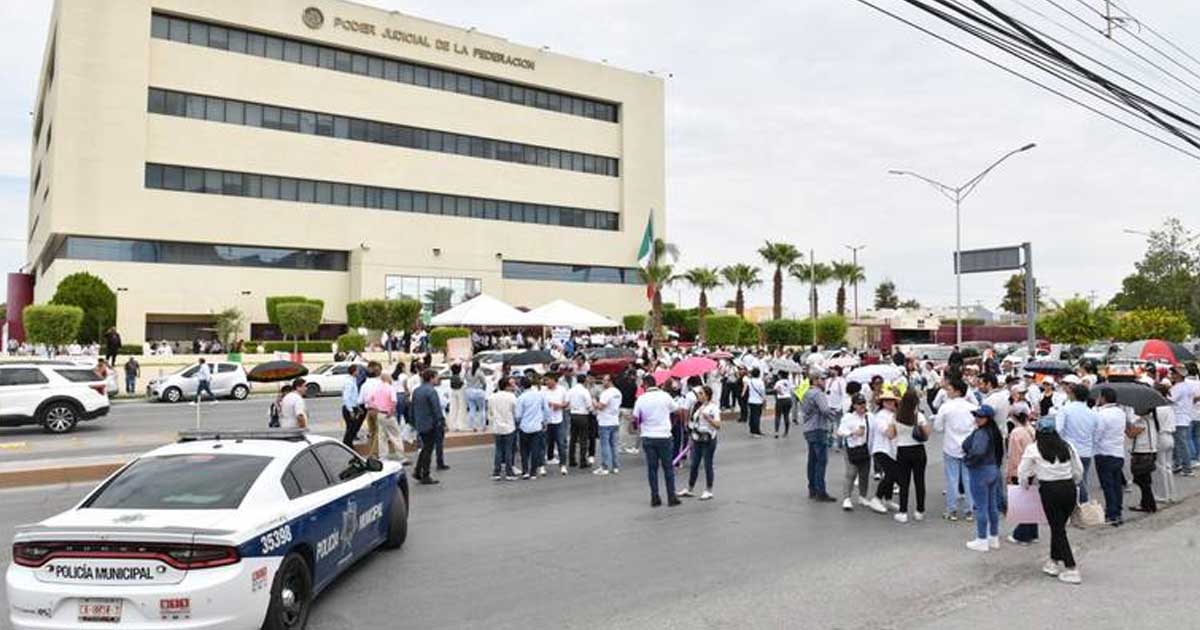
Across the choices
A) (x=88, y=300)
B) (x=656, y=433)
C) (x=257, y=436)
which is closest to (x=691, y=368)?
(x=656, y=433)

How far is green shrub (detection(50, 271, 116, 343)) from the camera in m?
40.7

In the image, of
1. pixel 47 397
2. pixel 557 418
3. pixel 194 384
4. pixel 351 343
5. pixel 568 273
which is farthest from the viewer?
pixel 568 273

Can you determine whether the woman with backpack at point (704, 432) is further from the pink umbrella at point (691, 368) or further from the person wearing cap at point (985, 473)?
the pink umbrella at point (691, 368)

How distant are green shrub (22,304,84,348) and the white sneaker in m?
35.6

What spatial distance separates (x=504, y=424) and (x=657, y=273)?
49392mm

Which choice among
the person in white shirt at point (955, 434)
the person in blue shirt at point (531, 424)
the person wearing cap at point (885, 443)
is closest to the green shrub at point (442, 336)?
the person in blue shirt at point (531, 424)

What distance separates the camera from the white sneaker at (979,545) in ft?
29.7

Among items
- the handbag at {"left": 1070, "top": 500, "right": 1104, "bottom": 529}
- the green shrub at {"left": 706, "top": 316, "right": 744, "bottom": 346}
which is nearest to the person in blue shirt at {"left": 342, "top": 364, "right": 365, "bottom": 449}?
the handbag at {"left": 1070, "top": 500, "right": 1104, "bottom": 529}

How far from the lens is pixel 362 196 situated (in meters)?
53.8

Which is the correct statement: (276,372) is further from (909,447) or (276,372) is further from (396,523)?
(909,447)

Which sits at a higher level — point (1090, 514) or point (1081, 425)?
point (1081, 425)

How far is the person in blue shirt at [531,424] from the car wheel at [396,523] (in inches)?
Answer: 181

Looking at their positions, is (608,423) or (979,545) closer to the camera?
(979,545)

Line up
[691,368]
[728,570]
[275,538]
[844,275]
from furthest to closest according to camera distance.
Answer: [844,275] → [691,368] → [728,570] → [275,538]
